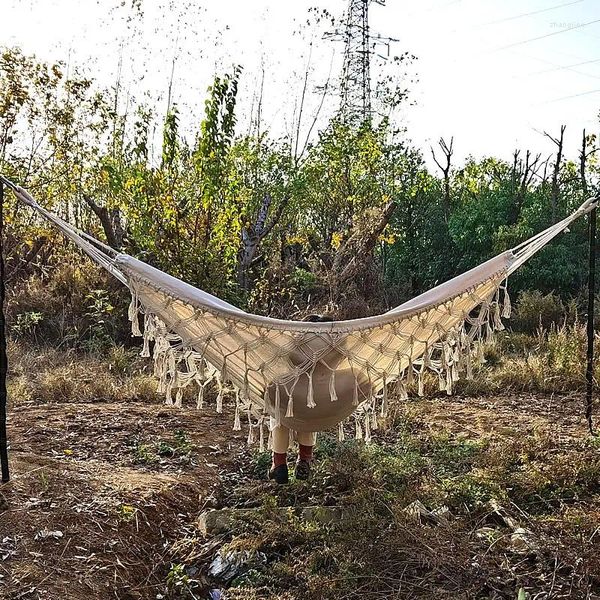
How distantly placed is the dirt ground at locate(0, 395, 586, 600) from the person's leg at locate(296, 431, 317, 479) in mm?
305

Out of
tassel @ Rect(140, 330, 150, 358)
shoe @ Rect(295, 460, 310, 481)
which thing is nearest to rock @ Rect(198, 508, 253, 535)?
shoe @ Rect(295, 460, 310, 481)

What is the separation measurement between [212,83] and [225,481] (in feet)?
9.25

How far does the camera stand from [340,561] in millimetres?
1879

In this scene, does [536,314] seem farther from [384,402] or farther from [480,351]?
[384,402]

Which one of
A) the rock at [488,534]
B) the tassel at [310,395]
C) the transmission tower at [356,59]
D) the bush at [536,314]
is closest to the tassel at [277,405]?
the tassel at [310,395]

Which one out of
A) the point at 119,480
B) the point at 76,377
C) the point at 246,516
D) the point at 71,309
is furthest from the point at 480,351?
the point at 71,309

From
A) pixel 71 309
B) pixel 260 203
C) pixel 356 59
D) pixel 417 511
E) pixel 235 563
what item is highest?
pixel 356 59

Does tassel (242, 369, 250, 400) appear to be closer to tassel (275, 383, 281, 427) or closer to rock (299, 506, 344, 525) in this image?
tassel (275, 383, 281, 427)

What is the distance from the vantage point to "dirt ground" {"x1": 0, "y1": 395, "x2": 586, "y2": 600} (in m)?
1.90

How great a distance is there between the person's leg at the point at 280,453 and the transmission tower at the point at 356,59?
6.10 m

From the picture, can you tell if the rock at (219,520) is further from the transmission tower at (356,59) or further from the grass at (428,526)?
the transmission tower at (356,59)

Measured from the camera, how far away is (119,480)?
8.16 ft

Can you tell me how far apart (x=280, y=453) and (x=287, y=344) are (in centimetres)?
52

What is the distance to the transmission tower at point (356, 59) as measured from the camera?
8.11 metres
